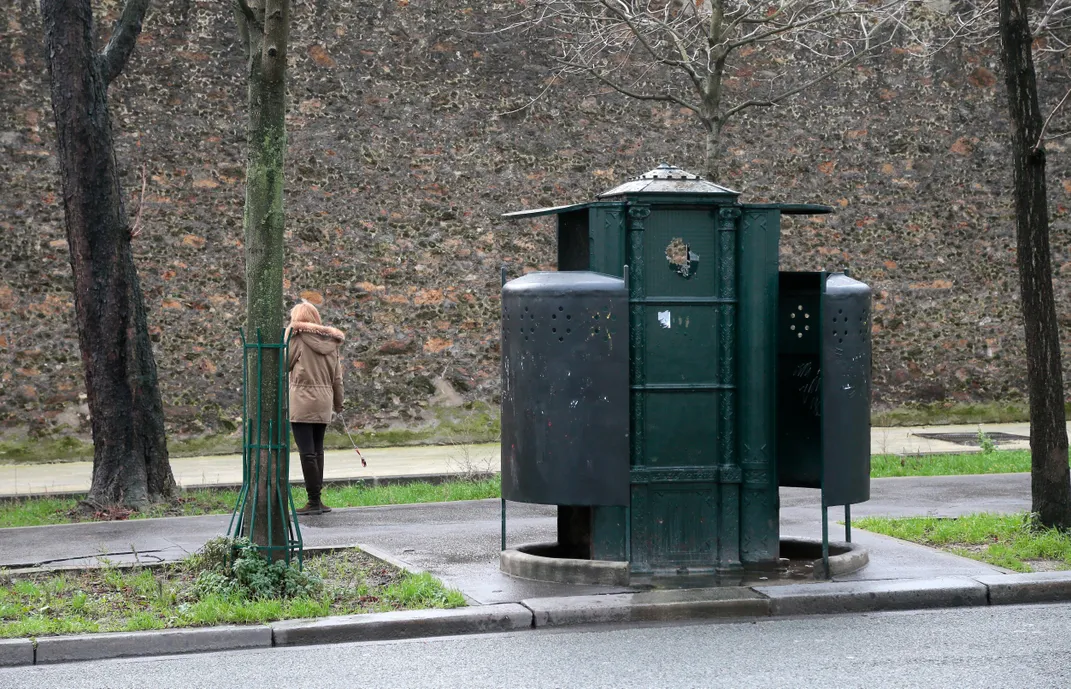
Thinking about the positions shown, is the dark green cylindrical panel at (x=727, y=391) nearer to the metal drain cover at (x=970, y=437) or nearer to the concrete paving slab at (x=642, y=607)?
the concrete paving slab at (x=642, y=607)

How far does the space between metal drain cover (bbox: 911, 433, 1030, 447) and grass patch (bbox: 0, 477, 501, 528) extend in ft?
22.0

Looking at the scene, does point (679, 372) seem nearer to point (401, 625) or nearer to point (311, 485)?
point (401, 625)

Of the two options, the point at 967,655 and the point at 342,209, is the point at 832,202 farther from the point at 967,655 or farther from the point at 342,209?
the point at 967,655

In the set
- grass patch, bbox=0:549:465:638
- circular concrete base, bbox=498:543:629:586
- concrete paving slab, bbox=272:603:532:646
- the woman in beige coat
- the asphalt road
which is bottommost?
the asphalt road

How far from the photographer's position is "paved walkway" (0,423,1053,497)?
12.8 meters

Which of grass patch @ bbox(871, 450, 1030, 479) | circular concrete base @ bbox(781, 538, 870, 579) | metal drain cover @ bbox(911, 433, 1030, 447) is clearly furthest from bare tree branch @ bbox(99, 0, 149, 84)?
metal drain cover @ bbox(911, 433, 1030, 447)

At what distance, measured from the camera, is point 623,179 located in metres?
17.2

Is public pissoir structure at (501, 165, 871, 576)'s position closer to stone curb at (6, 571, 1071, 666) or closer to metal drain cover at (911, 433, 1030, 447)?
stone curb at (6, 571, 1071, 666)

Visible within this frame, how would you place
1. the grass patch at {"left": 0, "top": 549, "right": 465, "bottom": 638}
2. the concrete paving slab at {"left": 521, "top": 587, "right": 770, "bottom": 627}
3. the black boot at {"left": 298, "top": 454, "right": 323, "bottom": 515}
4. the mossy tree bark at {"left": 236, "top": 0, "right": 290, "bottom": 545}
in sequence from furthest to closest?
the black boot at {"left": 298, "top": 454, "right": 323, "bottom": 515} < the mossy tree bark at {"left": 236, "top": 0, "right": 290, "bottom": 545} < the concrete paving slab at {"left": 521, "top": 587, "right": 770, "bottom": 627} < the grass patch at {"left": 0, "top": 549, "right": 465, "bottom": 638}

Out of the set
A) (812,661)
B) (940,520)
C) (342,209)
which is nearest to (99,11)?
(342,209)

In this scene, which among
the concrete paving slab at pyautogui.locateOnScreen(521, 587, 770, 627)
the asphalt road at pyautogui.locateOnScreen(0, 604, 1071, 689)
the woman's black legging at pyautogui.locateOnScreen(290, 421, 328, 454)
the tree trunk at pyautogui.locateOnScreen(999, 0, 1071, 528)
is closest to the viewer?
the asphalt road at pyautogui.locateOnScreen(0, 604, 1071, 689)

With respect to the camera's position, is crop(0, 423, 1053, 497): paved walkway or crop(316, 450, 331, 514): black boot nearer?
crop(316, 450, 331, 514): black boot

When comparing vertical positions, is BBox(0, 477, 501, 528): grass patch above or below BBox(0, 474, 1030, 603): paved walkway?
above

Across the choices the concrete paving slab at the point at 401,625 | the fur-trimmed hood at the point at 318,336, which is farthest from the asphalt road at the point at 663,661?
the fur-trimmed hood at the point at 318,336
